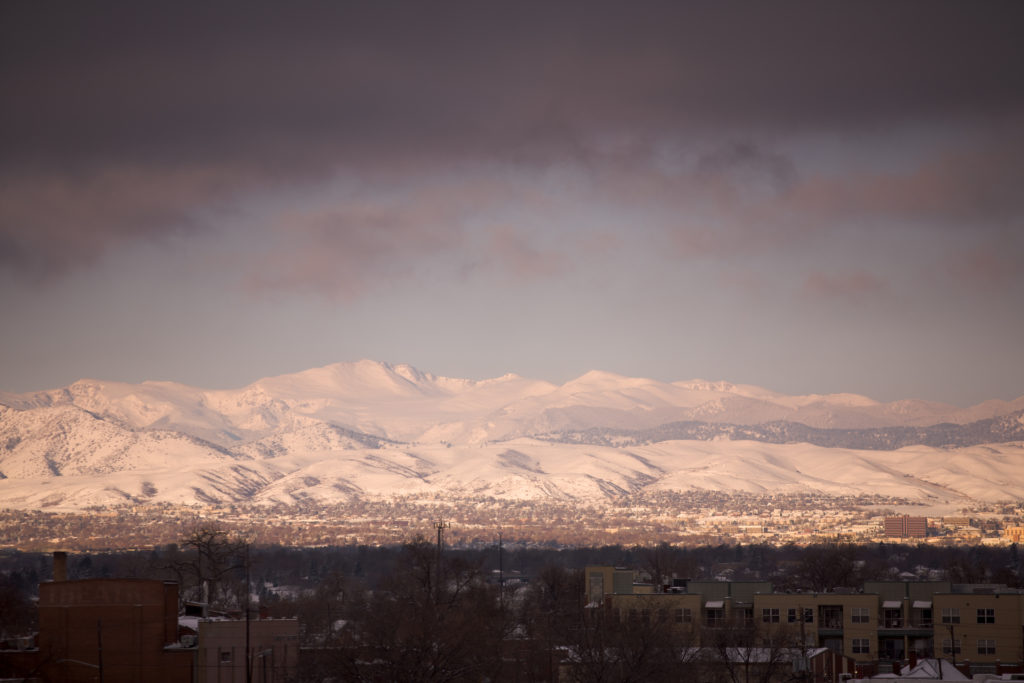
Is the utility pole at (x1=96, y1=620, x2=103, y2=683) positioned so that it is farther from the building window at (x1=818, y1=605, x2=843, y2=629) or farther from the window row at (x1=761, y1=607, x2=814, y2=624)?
the building window at (x1=818, y1=605, x2=843, y2=629)

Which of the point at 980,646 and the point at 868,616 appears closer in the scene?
the point at 980,646

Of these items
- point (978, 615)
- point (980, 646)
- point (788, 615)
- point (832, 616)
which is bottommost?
point (980, 646)

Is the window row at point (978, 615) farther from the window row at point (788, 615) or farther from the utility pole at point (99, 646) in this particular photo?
the utility pole at point (99, 646)

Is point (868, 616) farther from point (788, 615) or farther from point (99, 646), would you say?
point (99, 646)

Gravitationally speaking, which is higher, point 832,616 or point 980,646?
point 832,616

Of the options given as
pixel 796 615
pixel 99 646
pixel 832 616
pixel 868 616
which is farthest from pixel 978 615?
pixel 99 646

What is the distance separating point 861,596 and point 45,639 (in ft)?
211

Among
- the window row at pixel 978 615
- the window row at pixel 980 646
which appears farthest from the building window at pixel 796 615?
the window row at pixel 980 646

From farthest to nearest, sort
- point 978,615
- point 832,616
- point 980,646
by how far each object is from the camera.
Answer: point 832,616
point 978,615
point 980,646

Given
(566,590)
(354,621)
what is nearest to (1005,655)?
(354,621)

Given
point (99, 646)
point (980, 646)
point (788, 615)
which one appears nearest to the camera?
point (99, 646)

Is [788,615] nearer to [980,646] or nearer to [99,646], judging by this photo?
[980,646]

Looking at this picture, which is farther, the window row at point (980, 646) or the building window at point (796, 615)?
the building window at point (796, 615)

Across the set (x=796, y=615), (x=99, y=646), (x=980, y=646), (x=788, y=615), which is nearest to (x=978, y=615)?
(x=980, y=646)
